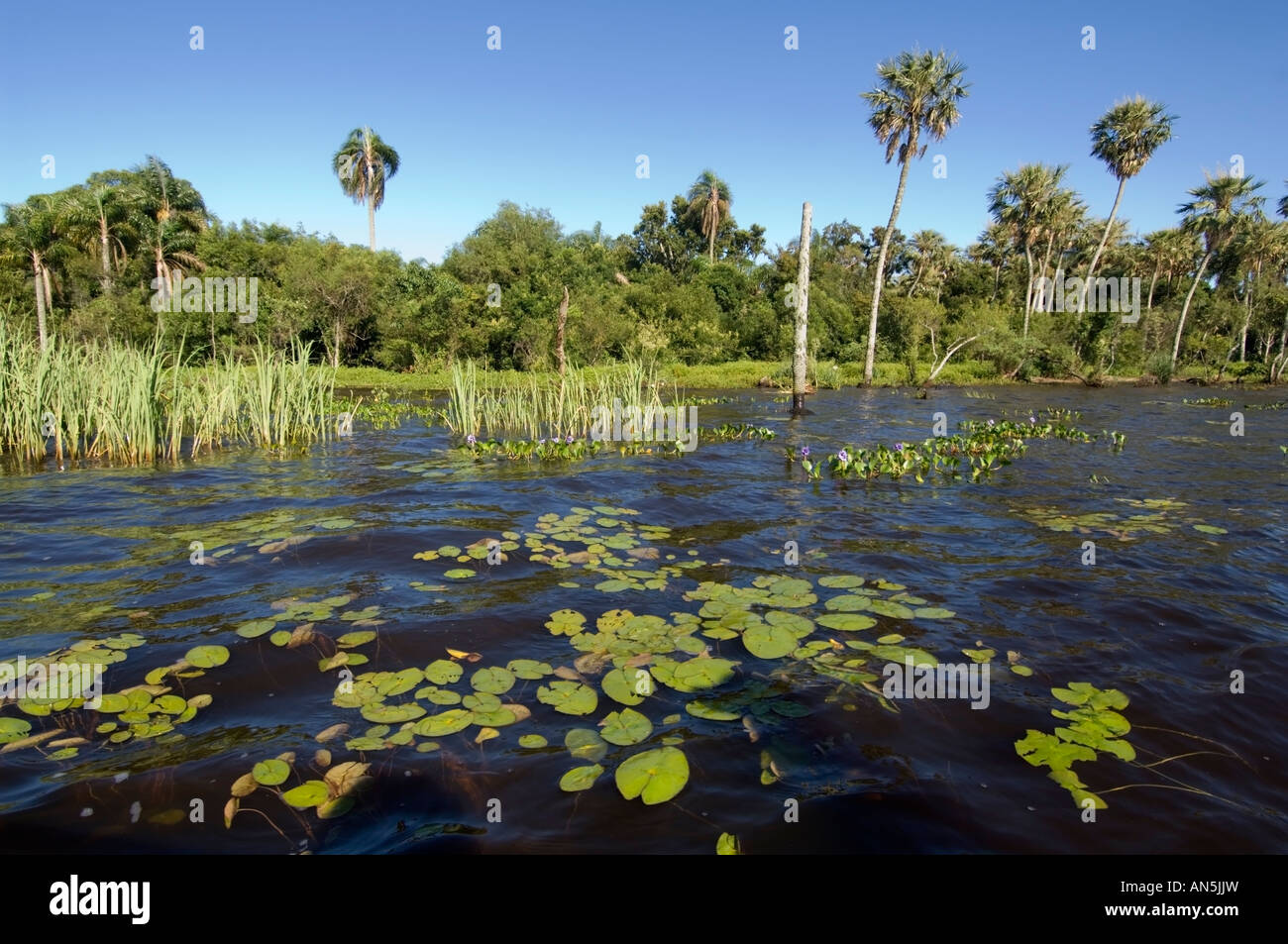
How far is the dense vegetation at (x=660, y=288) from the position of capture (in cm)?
2569

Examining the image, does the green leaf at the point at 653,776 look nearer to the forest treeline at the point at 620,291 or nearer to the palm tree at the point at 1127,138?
the forest treeline at the point at 620,291

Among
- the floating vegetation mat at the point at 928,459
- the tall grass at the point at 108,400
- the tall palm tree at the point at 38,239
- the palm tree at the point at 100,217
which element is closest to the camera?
the tall grass at the point at 108,400

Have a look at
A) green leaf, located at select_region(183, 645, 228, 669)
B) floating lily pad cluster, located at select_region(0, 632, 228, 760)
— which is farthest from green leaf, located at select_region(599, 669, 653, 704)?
green leaf, located at select_region(183, 645, 228, 669)

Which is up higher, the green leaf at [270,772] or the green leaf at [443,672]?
the green leaf at [443,672]

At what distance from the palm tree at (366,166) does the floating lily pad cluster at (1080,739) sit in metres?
42.1

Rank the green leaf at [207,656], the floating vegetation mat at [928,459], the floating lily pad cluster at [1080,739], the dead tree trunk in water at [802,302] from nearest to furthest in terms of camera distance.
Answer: the floating lily pad cluster at [1080,739], the green leaf at [207,656], the floating vegetation mat at [928,459], the dead tree trunk in water at [802,302]

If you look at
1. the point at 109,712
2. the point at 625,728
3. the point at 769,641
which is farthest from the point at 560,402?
the point at 625,728

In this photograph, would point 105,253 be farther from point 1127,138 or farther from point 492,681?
point 1127,138

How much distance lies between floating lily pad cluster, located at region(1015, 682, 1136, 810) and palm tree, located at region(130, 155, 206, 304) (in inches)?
1294

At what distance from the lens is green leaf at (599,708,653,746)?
2633 mm

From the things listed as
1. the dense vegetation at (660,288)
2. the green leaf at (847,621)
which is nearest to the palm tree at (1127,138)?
the dense vegetation at (660,288)

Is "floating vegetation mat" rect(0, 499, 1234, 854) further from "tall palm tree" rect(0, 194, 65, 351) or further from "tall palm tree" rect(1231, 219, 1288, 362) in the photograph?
"tall palm tree" rect(1231, 219, 1288, 362)

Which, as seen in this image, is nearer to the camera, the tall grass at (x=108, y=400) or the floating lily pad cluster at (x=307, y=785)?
the floating lily pad cluster at (x=307, y=785)

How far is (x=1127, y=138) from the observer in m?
28.8
